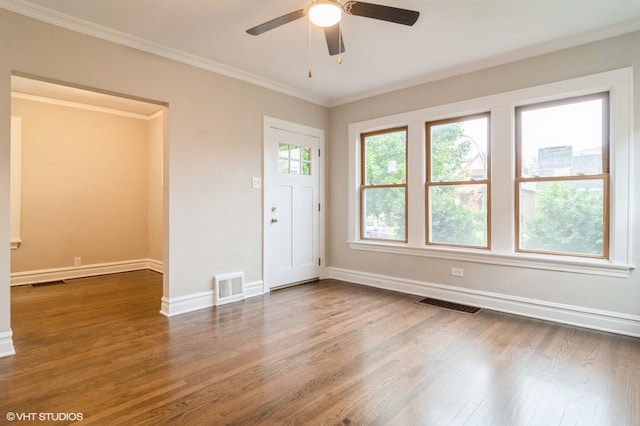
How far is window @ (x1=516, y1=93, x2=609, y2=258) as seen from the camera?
10.4 ft

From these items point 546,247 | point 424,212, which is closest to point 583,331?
point 546,247

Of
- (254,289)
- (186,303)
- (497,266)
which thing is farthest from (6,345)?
(497,266)

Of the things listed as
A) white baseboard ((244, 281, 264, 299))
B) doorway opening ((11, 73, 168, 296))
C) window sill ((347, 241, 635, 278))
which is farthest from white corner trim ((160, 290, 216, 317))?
window sill ((347, 241, 635, 278))

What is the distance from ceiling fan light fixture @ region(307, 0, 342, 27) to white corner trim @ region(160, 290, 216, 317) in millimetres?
2917

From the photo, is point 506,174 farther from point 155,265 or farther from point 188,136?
point 155,265

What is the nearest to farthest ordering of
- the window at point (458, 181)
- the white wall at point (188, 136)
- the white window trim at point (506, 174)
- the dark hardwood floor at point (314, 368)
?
the dark hardwood floor at point (314, 368), the white wall at point (188, 136), the white window trim at point (506, 174), the window at point (458, 181)

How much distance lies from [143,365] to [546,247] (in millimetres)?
3759

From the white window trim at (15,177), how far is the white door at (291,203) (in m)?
3.50

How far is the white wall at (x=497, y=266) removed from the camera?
299 cm

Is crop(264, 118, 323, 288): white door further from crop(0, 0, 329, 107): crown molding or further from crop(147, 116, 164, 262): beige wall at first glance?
crop(147, 116, 164, 262): beige wall

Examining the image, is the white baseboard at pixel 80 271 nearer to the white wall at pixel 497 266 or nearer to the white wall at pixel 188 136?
the white wall at pixel 188 136

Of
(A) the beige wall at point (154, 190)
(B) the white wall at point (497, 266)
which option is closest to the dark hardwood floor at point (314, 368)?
(B) the white wall at point (497, 266)

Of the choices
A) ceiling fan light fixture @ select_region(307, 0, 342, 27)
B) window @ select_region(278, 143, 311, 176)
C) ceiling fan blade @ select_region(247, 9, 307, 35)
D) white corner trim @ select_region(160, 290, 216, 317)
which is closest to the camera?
ceiling fan light fixture @ select_region(307, 0, 342, 27)

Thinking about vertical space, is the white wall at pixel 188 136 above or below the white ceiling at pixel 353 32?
below
